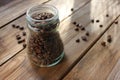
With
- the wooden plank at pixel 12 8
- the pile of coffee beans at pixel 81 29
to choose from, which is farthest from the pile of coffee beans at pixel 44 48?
the wooden plank at pixel 12 8

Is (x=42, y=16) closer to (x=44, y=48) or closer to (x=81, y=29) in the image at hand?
(x=44, y=48)

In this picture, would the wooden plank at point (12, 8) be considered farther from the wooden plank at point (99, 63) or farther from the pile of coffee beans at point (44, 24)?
the wooden plank at point (99, 63)

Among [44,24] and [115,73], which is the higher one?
[44,24]

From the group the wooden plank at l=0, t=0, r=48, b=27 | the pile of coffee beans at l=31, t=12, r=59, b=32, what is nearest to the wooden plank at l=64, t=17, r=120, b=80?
the pile of coffee beans at l=31, t=12, r=59, b=32

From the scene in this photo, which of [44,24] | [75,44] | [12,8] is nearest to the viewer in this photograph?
[44,24]

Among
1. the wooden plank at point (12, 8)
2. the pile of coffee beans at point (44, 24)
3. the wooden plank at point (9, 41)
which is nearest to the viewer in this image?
the pile of coffee beans at point (44, 24)

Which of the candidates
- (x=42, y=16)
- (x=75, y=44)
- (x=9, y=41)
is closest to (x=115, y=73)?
(x=75, y=44)

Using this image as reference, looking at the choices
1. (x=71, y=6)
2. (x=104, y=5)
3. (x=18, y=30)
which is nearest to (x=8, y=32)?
(x=18, y=30)

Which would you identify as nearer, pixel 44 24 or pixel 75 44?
pixel 44 24
